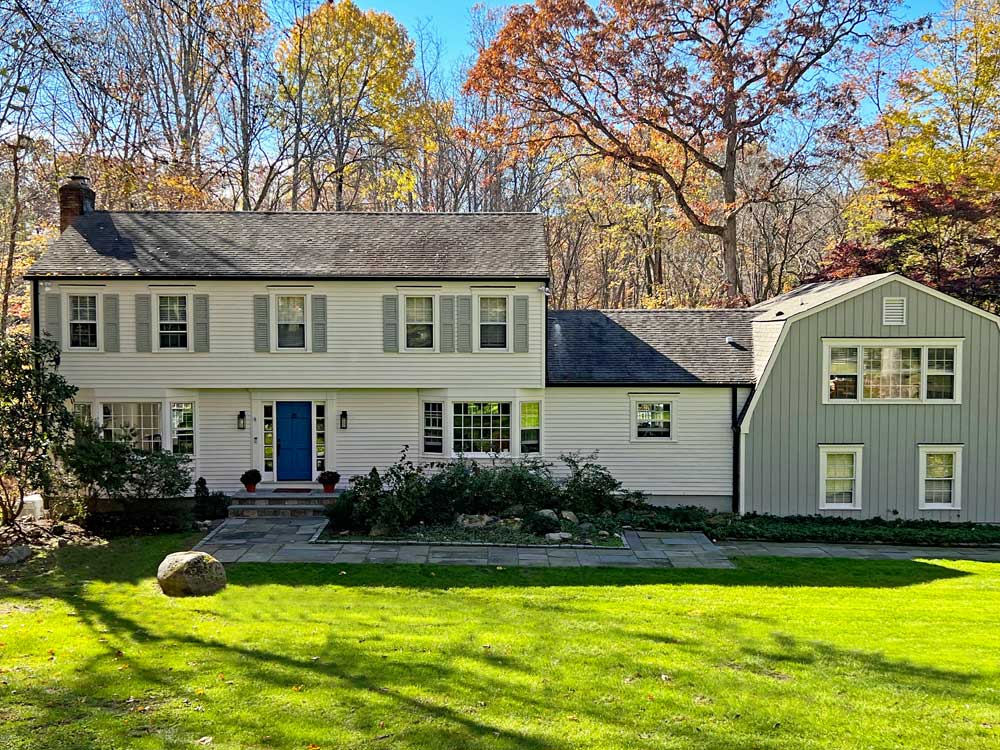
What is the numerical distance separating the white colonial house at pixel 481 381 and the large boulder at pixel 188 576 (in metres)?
7.51

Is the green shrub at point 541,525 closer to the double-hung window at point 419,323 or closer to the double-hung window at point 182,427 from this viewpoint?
the double-hung window at point 419,323

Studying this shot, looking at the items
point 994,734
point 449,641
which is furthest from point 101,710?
point 994,734

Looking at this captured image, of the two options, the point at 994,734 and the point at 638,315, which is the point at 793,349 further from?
the point at 994,734

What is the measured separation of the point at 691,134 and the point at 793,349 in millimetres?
13720

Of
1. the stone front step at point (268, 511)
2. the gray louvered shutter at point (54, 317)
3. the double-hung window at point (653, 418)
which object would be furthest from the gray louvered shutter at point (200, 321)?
the double-hung window at point (653, 418)

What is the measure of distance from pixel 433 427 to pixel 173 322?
6771 millimetres

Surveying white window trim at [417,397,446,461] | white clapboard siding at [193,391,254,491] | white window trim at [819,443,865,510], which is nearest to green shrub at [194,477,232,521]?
white clapboard siding at [193,391,254,491]

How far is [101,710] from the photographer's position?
680cm

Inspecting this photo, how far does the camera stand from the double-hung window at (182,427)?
61.8ft

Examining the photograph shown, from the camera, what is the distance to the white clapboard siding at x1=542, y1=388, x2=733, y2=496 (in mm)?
19047

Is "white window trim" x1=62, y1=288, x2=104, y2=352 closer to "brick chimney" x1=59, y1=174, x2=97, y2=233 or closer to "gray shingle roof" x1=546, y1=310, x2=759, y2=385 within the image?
"brick chimney" x1=59, y1=174, x2=97, y2=233

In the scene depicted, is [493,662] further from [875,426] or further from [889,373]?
[889,373]

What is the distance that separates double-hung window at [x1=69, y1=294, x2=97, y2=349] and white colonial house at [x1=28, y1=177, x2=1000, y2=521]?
0.03 m

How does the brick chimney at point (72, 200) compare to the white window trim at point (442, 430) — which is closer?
the white window trim at point (442, 430)
